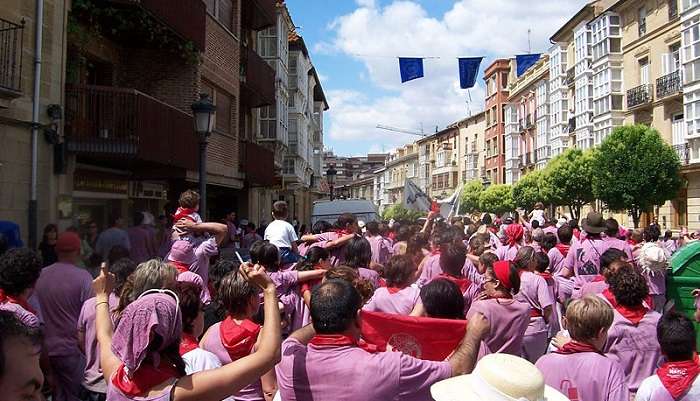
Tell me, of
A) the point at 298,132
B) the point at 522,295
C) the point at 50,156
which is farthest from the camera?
the point at 298,132

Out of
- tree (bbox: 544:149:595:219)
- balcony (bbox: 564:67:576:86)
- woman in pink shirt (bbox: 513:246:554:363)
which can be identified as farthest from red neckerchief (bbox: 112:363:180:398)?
balcony (bbox: 564:67:576:86)

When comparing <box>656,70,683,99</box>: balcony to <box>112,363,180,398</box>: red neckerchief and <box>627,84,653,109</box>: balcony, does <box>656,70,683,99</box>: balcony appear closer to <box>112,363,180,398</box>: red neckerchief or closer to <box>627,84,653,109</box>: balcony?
<box>627,84,653,109</box>: balcony

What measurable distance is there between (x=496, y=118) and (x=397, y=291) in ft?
225

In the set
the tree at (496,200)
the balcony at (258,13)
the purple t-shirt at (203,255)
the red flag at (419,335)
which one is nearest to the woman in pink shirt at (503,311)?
the red flag at (419,335)

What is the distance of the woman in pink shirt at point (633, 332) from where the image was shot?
4.24 metres

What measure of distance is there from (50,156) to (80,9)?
3.25 m

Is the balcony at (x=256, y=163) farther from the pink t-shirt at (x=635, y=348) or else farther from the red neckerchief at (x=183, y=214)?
the pink t-shirt at (x=635, y=348)

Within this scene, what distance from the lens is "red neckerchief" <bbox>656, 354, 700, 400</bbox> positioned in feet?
11.2

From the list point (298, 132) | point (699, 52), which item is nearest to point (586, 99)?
point (699, 52)

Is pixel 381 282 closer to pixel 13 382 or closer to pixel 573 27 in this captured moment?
pixel 13 382

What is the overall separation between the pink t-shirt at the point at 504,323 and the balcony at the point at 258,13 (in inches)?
709

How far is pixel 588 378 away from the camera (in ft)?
10.8

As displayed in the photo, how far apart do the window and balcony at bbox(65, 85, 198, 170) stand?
32443 mm

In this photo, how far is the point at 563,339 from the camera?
3.79 metres
